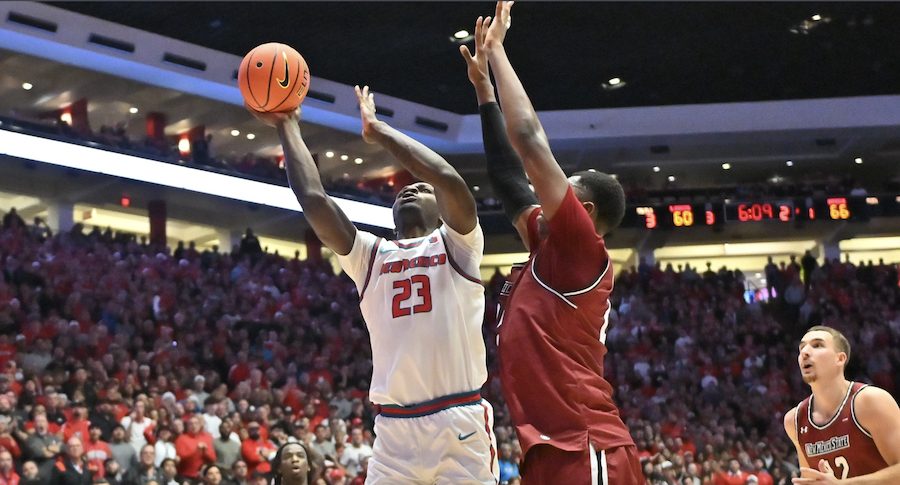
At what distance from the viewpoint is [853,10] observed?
56.7 ft

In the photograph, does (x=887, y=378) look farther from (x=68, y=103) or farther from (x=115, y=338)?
(x=68, y=103)

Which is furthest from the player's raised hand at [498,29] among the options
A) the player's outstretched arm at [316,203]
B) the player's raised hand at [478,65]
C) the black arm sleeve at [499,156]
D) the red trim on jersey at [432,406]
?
the red trim on jersey at [432,406]

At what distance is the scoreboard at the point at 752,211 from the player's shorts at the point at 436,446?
17519 mm

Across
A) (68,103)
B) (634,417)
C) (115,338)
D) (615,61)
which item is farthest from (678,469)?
(68,103)

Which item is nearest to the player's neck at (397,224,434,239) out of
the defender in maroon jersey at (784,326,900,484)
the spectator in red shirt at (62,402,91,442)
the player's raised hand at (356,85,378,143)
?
the player's raised hand at (356,85,378,143)

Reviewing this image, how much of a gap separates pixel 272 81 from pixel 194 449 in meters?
6.29

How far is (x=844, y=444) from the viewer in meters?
4.55

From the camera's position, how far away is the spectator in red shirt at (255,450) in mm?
10117

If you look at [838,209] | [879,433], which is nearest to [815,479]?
[879,433]

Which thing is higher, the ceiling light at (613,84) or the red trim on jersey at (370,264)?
the ceiling light at (613,84)

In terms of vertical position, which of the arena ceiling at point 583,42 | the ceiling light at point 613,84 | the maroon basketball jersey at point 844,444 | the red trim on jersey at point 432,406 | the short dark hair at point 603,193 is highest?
the arena ceiling at point 583,42

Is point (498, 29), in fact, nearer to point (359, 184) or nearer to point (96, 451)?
point (96, 451)

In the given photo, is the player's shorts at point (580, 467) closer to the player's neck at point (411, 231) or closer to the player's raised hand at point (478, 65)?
the player's raised hand at point (478, 65)

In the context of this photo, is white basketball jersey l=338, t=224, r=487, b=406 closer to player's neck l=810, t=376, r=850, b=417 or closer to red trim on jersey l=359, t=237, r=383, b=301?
red trim on jersey l=359, t=237, r=383, b=301
